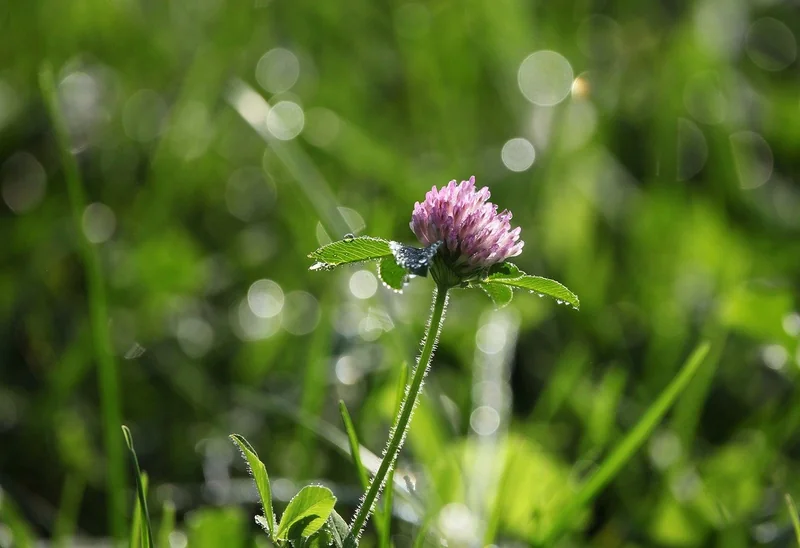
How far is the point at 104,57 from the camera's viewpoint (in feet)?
8.21

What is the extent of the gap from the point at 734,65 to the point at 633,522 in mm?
1743

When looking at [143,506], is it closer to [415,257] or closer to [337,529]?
[337,529]

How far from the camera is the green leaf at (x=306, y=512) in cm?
89

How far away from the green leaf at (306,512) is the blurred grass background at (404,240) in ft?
0.80

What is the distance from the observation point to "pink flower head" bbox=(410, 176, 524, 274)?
3.05 ft

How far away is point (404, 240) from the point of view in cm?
212

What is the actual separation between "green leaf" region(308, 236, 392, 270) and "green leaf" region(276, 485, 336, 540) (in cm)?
21

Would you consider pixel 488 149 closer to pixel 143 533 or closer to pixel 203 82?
pixel 203 82

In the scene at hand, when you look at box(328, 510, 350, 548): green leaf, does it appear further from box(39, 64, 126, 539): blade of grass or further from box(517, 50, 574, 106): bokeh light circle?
box(517, 50, 574, 106): bokeh light circle

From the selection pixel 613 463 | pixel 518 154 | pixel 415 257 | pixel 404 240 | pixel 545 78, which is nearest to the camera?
pixel 415 257

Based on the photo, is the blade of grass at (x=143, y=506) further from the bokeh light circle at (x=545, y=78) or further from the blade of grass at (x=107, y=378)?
the bokeh light circle at (x=545, y=78)

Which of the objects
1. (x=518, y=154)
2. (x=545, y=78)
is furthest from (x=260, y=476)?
(x=545, y=78)

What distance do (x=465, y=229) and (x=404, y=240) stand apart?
120 centimetres

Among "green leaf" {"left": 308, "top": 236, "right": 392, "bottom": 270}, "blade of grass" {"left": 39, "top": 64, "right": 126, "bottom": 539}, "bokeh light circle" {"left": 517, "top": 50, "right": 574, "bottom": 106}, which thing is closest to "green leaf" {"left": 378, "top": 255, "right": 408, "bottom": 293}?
"green leaf" {"left": 308, "top": 236, "right": 392, "bottom": 270}
